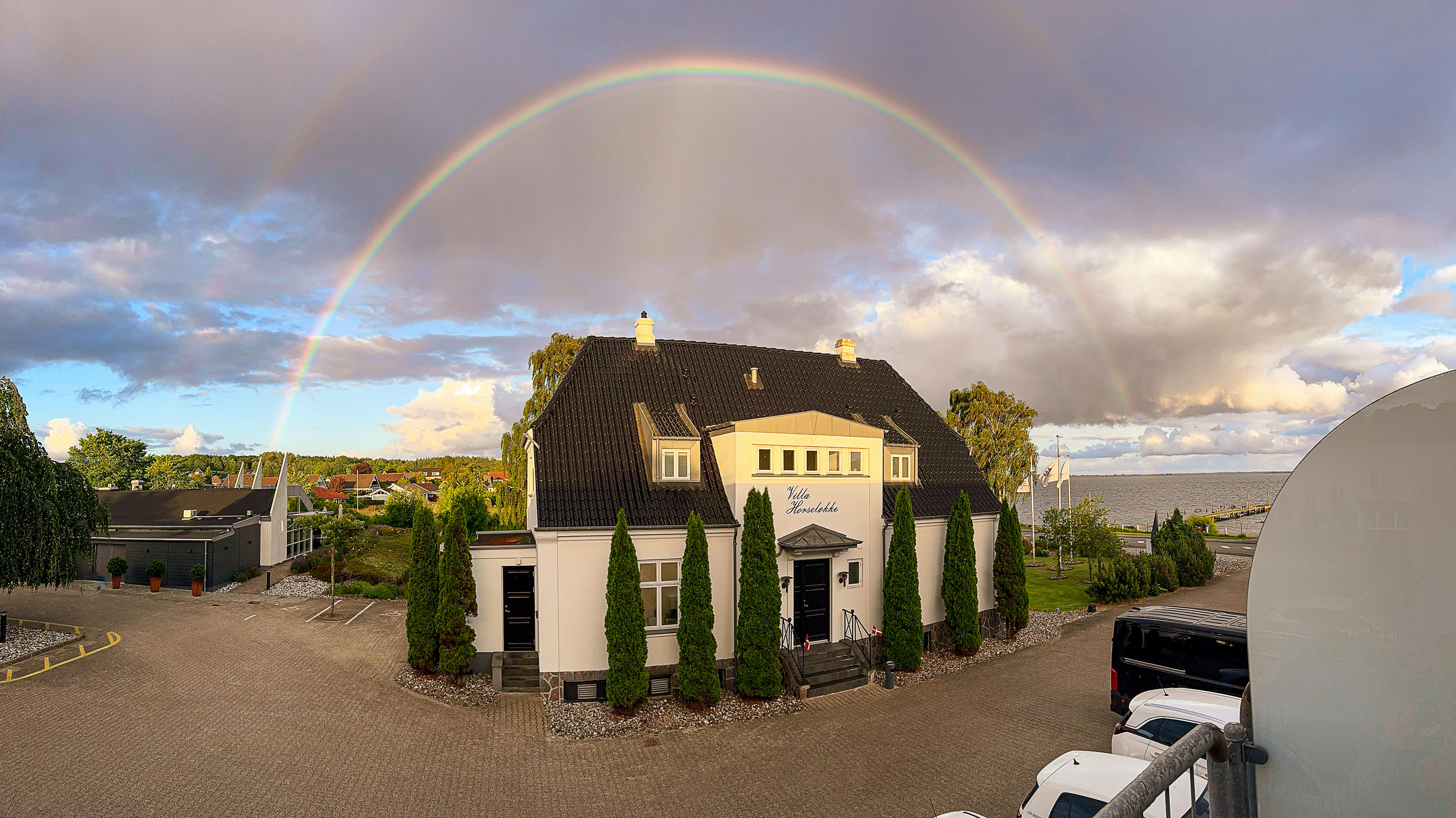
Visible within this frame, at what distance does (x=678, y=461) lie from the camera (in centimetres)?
1856

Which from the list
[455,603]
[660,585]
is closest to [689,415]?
[660,585]

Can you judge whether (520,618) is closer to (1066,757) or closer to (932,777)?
(932,777)

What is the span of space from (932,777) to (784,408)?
1244 cm

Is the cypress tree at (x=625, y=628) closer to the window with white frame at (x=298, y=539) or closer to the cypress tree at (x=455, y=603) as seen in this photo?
the cypress tree at (x=455, y=603)

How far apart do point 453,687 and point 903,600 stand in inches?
472

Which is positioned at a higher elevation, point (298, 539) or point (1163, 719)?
point (1163, 719)

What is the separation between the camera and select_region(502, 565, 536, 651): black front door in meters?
18.0

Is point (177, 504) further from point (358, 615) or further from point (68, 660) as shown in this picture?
point (68, 660)

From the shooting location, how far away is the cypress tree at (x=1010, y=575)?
21.9 metres

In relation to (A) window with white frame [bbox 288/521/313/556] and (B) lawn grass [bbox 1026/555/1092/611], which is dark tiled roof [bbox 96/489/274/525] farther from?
(B) lawn grass [bbox 1026/555/1092/611]

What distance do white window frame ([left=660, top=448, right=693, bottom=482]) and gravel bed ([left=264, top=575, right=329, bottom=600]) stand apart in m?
20.7

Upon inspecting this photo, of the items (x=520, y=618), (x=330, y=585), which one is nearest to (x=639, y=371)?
(x=520, y=618)

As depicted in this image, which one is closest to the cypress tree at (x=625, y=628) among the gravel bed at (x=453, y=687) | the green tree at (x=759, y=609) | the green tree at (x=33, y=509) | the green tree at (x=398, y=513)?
the green tree at (x=759, y=609)

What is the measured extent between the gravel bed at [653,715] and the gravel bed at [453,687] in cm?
191
